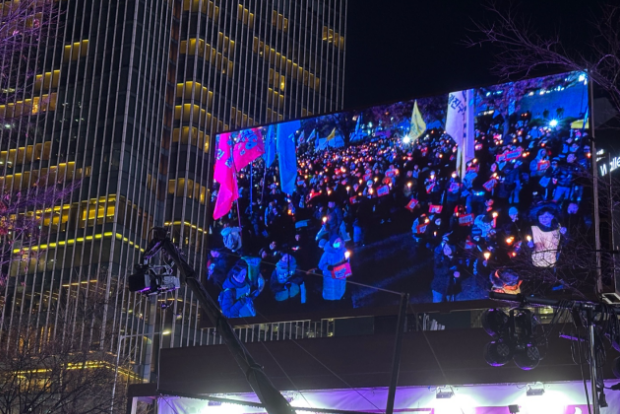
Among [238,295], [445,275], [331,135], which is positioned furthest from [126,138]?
[445,275]

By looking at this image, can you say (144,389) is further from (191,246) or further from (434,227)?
(191,246)

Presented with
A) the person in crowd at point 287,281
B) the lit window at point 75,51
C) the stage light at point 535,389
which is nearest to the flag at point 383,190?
the person in crowd at point 287,281

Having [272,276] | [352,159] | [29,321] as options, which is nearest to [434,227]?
[352,159]

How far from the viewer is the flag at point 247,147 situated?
2191cm

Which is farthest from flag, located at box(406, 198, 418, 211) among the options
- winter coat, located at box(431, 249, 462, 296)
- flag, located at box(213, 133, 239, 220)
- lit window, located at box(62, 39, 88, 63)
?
lit window, located at box(62, 39, 88, 63)

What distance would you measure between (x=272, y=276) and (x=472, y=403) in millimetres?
6422

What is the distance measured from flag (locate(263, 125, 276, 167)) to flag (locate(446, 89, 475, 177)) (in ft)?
16.0

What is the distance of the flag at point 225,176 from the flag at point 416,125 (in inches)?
203

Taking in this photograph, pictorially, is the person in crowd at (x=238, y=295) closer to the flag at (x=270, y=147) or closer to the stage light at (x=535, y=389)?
the flag at (x=270, y=147)

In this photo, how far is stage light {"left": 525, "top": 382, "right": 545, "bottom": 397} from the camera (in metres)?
15.5

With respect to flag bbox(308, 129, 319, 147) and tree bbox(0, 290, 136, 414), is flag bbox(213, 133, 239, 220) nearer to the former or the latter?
flag bbox(308, 129, 319, 147)

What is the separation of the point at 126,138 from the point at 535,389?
63.0m

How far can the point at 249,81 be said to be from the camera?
88.2 m

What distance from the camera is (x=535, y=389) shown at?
1552cm
